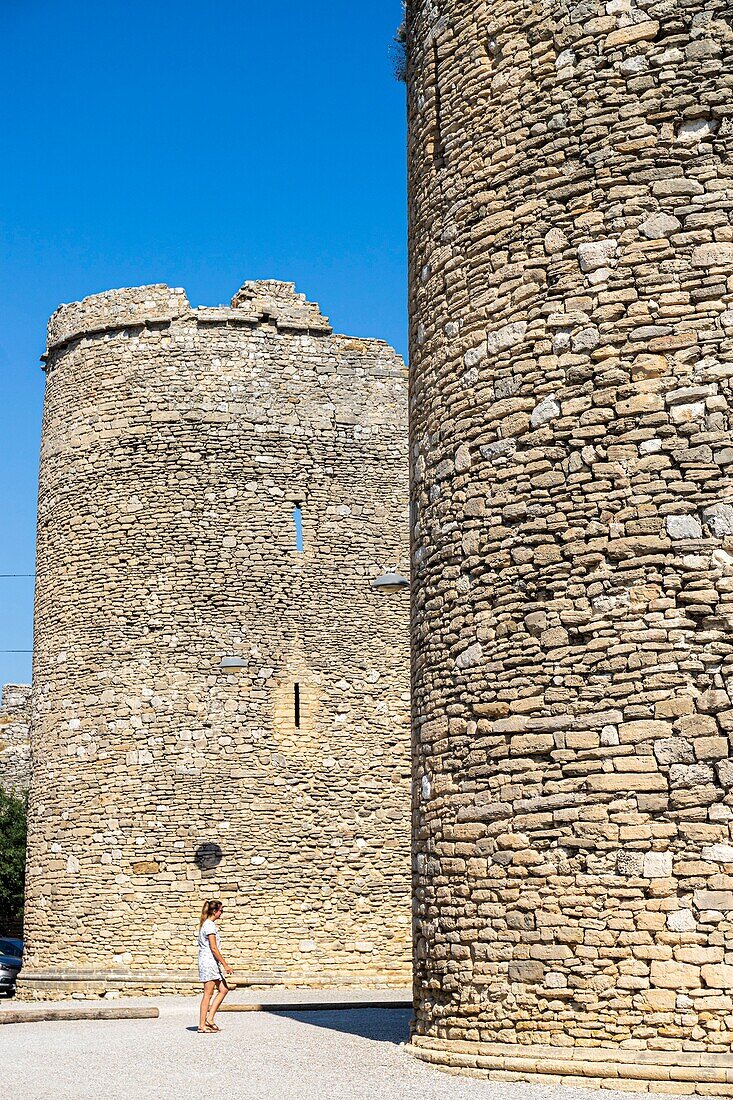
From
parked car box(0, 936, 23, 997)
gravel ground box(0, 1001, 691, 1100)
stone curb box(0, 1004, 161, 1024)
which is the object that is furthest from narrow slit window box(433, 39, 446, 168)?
parked car box(0, 936, 23, 997)

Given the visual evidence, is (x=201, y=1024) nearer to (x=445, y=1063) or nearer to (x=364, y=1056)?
(x=364, y=1056)

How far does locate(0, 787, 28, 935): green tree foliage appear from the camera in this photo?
29406 mm

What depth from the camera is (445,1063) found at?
8766 mm

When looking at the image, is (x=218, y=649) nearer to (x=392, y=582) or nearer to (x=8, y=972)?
(x=392, y=582)

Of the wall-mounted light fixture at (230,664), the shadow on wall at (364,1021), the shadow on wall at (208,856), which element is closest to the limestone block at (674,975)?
the shadow on wall at (364,1021)

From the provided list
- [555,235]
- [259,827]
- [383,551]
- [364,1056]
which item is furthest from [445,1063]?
[383,551]

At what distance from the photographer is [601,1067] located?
308 inches

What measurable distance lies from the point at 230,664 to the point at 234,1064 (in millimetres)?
10202

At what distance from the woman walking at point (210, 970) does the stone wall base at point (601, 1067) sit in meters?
3.71

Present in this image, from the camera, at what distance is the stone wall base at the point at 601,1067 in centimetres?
751

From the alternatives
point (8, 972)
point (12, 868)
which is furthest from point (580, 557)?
point (12, 868)

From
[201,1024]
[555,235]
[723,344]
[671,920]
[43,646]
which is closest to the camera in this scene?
[671,920]

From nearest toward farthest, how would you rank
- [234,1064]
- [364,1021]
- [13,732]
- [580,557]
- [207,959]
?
[580,557]
[234,1064]
[207,959]
[364,1021]
[13,732]

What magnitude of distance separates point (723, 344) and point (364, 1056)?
5390 millimetres
